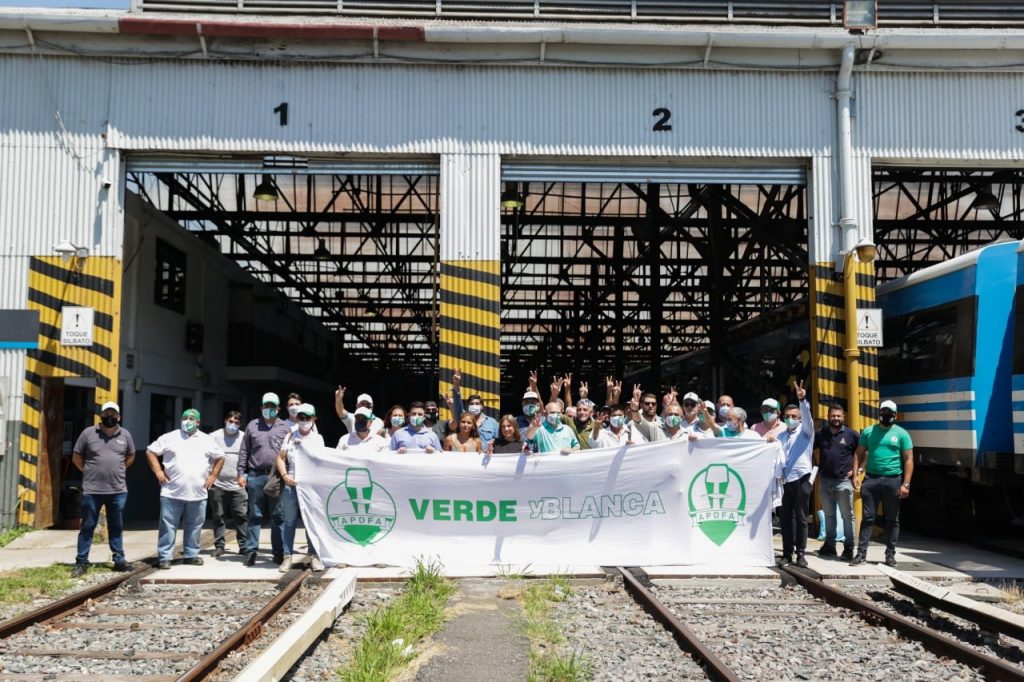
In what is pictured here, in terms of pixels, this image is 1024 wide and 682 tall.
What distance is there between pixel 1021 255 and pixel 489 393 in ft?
23.5

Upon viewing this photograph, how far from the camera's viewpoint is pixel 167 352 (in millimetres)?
19719

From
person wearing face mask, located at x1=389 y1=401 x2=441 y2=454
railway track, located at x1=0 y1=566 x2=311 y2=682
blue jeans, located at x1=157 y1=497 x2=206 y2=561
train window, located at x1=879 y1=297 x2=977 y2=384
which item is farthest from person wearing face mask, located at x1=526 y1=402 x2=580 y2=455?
train window, located at x1=879 y1=297 x2=977 y2=384

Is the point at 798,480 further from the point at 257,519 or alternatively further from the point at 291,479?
the point at 257,519

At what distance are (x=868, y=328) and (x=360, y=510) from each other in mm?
7831

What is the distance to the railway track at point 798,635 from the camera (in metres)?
6.40

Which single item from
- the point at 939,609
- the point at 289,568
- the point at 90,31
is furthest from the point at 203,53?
the point at 939,609

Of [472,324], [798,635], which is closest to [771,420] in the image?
[798,635]

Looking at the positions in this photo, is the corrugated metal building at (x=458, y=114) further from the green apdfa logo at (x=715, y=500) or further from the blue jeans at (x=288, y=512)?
the green apdfa logo at (x=715, y=500)

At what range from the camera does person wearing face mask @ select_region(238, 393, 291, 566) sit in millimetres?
10609

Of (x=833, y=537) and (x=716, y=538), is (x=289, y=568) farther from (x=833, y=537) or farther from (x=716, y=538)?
(x=833, y=537)

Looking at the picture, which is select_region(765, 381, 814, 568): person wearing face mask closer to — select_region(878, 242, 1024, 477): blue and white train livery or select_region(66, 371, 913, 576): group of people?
select_region(66, 371, 913, 576): group of people

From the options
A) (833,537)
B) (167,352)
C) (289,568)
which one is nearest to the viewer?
(289,568)

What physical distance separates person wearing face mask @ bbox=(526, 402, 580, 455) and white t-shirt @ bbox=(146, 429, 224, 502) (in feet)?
11.9

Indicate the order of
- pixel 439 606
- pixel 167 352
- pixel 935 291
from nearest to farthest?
pixel 439 606
pixel 935 291
pixel 167 352
